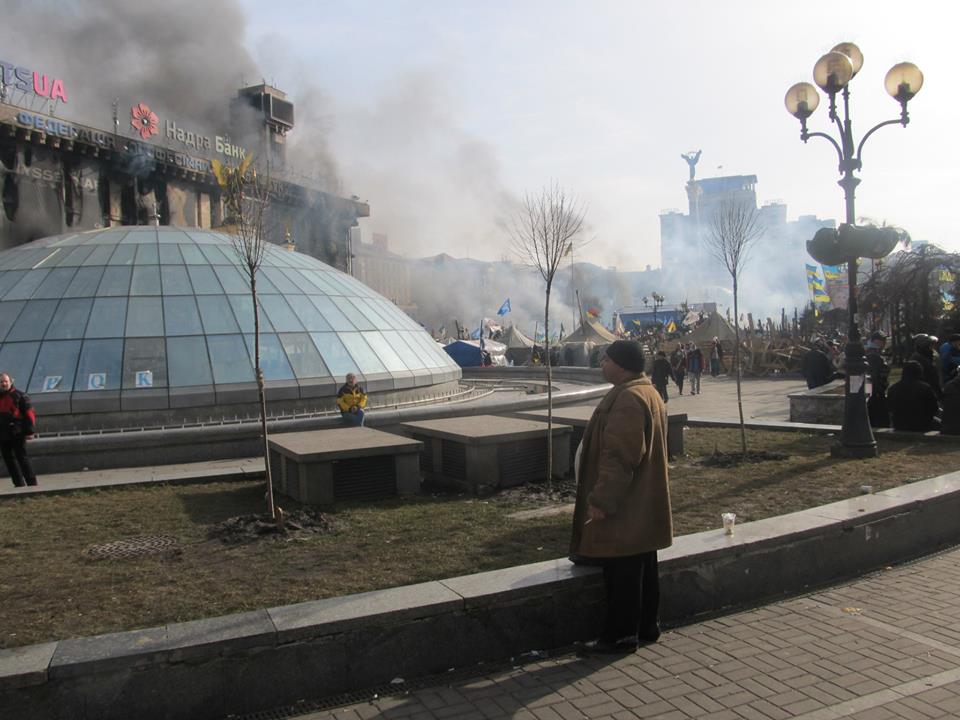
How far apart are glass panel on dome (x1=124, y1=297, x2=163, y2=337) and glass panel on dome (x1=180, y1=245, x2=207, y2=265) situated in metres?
1.54

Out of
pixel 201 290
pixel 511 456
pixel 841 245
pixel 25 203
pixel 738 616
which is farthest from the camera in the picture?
pixel 25 203

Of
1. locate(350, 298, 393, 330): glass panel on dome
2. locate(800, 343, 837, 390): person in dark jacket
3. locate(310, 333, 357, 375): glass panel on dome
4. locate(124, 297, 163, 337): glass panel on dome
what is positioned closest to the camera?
locate(124, 297, 163, 337): glass panel on dome

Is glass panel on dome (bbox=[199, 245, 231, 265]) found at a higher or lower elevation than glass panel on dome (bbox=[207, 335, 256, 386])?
higher

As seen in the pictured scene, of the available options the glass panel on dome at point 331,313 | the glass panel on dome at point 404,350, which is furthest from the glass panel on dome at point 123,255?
the glass panel on dome at point 404,350

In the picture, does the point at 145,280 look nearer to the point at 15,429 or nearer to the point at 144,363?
the point at 144,363

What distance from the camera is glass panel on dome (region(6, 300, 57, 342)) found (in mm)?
12484

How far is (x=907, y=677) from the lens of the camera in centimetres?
387

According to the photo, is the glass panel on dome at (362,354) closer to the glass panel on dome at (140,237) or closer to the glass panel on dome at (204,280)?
the glass panel on dome at (204,280)

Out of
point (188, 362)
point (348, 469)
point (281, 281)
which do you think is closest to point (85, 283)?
point (188, 362)

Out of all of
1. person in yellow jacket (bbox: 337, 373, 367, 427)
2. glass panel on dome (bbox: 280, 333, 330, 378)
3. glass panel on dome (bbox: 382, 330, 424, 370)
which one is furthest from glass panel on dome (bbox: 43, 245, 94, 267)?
person in yellow jacket (bbox: 337, 373, 367, 427)

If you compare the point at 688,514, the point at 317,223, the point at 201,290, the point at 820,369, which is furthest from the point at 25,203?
the point at 688,514

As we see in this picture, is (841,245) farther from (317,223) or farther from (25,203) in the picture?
(317,223)

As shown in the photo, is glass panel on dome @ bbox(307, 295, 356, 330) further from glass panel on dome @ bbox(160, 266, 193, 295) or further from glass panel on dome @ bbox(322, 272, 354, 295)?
glass panel on dome @ bbox(160, 266, 193, 295)

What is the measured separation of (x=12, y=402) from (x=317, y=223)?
2602 inches
